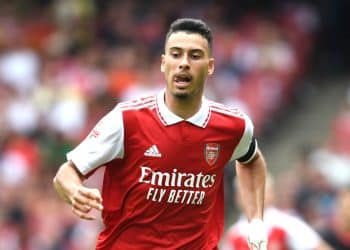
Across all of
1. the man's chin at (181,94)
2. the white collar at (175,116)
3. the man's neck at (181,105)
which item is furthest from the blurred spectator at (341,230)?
the man's chin at (181,94)

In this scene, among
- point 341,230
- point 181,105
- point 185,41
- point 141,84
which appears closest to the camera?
point 185,41

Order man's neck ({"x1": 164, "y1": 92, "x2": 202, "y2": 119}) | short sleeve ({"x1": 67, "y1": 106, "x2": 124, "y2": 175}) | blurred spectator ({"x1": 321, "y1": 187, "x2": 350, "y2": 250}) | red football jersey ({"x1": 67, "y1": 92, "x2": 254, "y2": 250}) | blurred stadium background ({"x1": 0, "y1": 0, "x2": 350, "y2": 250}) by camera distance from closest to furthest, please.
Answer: short sleeve ({"x1": 67, "y1": 106, "x2": 124, "y2": 175}) → red football jersey ({"x1": 67, "y1": 92, "x2": 254, "y2": 250}) → man's neck ({"x1": 164, "y1": 92, "x2": 202, "y2": 119}) → blurred spectator ({"x1": 321, "y1": 187, "x2": 350, "y2": 250}) → blurred stadium background ({"x1": 0, "y1": 0, "x2": 350, "y2": 250})

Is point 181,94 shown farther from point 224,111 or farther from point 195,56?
point 224,111

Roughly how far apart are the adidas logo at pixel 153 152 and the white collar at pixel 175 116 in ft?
0.53

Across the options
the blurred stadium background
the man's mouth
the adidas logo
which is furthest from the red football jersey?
the blurred stadium background

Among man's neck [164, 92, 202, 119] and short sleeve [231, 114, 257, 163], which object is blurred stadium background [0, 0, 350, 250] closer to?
short sleeve [231, 114, 257, 163]

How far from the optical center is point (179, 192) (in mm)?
7453

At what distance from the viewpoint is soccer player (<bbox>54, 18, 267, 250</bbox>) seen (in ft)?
24.1

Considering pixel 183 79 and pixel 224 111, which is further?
pixel 224 111

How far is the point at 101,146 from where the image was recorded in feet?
23.9

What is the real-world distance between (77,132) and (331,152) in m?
3.17

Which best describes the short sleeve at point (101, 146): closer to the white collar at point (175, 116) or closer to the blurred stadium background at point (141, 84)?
the white collar at point (175, 116)

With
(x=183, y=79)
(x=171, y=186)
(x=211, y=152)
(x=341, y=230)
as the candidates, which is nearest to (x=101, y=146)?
(x=171, y=186)

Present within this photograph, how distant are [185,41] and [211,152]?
2.22 feet
